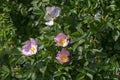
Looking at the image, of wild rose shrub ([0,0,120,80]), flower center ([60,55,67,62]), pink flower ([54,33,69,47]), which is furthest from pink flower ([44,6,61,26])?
flower center ([60,55,67,62])

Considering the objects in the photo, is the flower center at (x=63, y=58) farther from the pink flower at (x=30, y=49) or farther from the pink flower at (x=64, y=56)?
the pink flower at (x=30, y=49)

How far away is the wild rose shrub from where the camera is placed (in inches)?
86.7

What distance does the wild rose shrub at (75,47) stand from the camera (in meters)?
2.20

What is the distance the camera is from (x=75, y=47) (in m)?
2.17

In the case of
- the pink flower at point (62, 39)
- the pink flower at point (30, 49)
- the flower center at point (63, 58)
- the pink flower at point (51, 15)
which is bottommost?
the flower center at point (63, 58)

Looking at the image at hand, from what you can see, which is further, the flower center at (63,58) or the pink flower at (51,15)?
the pink flower at (51,15)

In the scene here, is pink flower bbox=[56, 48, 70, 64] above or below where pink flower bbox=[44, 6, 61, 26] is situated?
below

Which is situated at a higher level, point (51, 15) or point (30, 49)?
point (51, 15)

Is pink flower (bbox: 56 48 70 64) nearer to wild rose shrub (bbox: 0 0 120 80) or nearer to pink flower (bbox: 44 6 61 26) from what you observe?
wild rose shrub (bbox: 0 0 120 80)

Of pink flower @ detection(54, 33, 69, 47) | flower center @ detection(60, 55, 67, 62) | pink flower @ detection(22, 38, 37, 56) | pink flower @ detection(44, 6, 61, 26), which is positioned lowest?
flower center @ detection(60, 55, 67, 62)

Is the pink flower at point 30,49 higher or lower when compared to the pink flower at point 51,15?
lower

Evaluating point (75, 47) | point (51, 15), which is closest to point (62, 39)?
point (75, 47)

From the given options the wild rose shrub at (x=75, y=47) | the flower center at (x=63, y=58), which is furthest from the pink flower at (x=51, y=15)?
the flower center at (x=63, y=58)

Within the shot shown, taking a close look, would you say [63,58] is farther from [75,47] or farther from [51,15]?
[51,15]
